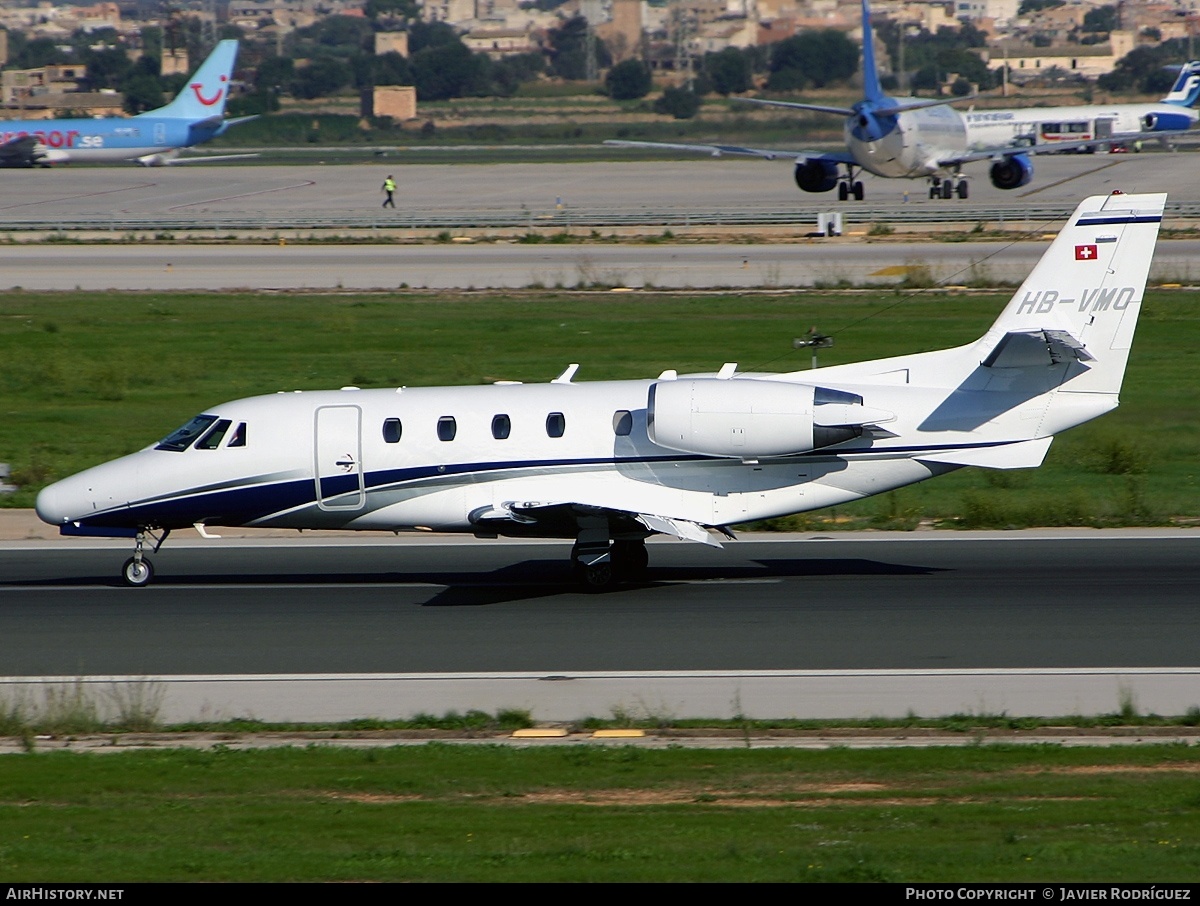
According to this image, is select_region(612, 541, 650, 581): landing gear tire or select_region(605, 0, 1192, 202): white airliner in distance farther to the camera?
select_region(605, 0, 1192, 202): white airliner in distance

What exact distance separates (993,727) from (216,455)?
448 inches

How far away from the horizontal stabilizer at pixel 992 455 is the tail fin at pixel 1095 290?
0.94 metres

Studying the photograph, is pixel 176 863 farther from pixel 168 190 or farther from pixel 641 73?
pixel 641 73

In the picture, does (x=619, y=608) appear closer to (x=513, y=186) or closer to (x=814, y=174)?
(x=814, y=174)

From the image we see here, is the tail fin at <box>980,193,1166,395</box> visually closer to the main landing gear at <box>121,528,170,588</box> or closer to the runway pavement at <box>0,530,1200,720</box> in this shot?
the runway pavement at <box>0,530,1200,720</box>

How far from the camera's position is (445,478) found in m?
20.7

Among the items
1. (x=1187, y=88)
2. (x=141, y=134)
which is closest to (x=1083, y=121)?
(x=1187, y=88)

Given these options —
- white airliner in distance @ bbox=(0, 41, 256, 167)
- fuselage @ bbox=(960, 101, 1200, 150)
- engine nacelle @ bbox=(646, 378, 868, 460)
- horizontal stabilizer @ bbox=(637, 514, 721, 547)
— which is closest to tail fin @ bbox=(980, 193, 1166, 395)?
engine nacelle @ bbox=(646, 378, 868, 460)

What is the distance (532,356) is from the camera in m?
39.7

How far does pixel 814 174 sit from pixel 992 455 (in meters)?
58.8

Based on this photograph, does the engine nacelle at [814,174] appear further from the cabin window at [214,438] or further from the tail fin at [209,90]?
the cabin window at [214,438]

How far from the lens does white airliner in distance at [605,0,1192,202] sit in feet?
239

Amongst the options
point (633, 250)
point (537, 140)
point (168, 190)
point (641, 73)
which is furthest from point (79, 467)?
point (641, 73)

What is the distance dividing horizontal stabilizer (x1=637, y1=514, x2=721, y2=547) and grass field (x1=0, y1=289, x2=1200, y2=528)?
6.16 meters
